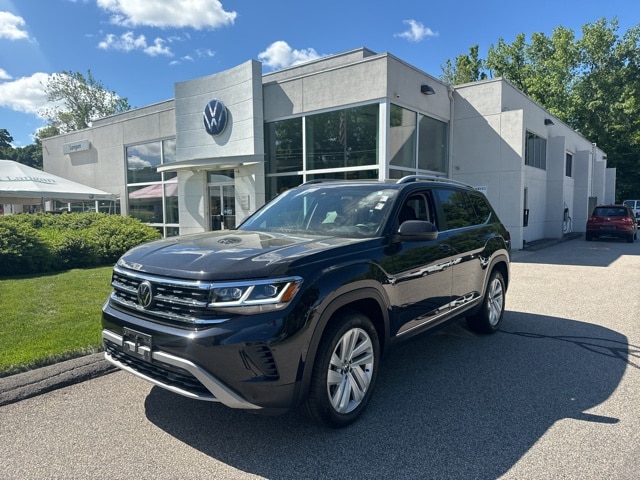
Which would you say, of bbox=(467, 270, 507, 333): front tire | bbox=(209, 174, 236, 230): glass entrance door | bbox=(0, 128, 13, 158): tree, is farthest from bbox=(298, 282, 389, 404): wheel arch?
bbox=(0, 128, 13, 158): tree

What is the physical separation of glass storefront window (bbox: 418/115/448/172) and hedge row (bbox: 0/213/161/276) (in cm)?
907

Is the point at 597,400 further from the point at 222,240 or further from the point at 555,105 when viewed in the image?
the point at 555,105

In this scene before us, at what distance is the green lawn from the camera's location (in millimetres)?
4559

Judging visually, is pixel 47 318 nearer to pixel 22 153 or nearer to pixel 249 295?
pixel 249 295

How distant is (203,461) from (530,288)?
793 cm

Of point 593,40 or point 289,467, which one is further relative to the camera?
point 593,40

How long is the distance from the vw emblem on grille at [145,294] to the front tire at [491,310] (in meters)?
3.97

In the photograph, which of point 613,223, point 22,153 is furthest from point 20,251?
point 22,153

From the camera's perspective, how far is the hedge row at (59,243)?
9.23 metres

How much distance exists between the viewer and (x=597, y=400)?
378 centimetres

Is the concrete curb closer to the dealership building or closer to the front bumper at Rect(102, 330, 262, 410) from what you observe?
the front bumper at Rect(102, 330, 262, 410)

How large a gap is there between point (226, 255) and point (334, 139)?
1150 centimetres

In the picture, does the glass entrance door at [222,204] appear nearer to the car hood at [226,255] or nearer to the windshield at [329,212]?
the windshield at [329,212]

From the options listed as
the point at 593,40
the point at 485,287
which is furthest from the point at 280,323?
the point at 593,40
